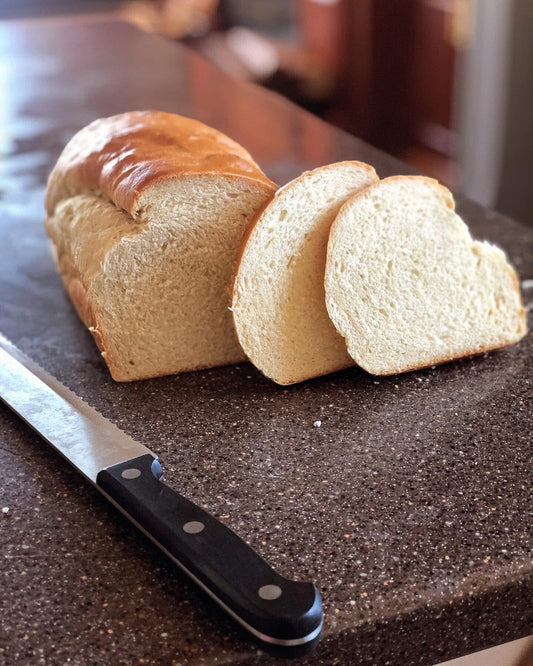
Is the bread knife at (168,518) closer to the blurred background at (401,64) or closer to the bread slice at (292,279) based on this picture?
the bread slice at (292,279)

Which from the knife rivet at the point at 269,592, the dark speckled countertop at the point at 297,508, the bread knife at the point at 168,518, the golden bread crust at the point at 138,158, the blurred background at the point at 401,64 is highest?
the golden bread crust at the point at 138,158

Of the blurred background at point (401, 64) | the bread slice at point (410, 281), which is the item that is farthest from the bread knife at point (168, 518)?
the blurred background at point (401, 64)

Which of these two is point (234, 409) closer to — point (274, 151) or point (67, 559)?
point (67, 559)

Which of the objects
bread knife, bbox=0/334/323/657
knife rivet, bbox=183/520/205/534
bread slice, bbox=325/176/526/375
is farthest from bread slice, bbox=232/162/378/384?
knife rivet, bbox=183/520/205/534

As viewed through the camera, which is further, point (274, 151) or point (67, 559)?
point (274, 151)

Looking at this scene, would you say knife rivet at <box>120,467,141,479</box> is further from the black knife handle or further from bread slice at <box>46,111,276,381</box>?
bread slice at <box>46,111,276,381</box>

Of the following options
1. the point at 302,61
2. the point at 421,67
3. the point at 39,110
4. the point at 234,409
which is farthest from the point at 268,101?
the point at 302,61
